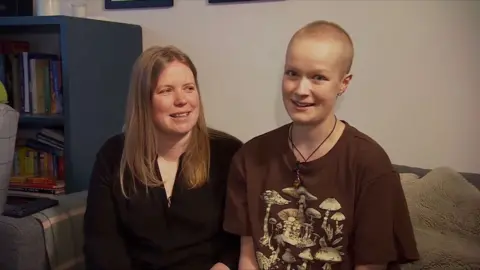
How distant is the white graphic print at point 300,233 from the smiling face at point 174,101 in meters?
0.33

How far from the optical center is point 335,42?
133cm

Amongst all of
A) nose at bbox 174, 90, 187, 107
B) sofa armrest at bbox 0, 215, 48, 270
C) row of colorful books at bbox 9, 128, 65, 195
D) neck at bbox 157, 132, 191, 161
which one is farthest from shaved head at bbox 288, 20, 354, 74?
row of colorful books at bbox 9, 128, 65, 195

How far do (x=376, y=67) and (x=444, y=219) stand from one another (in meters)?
0.65

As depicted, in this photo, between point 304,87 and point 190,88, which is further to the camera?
point 190,88

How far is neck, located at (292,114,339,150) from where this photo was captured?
142cm

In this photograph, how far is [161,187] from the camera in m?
1.65

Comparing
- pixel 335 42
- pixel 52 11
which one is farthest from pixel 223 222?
pixel 52 11

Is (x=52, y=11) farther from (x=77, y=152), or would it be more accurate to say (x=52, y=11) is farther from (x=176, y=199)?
(x=176, y=199)

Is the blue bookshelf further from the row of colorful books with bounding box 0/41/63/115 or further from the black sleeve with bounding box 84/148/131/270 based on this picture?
the black sleeve with bounding box 84/148/131/270

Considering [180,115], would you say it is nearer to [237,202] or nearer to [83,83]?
[237,202]

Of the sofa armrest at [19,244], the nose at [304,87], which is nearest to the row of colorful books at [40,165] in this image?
the sofa armrest at [19,244]

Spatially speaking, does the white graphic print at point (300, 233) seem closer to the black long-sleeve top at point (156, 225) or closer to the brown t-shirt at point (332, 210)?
the brown t-shirt at point (332, 210)

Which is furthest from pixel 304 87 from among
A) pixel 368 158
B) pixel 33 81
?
pixel 33 81

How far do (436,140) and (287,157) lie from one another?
2.64 ft
